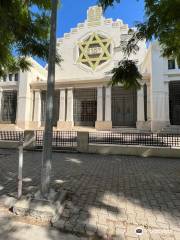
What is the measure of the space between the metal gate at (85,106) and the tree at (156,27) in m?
21.3

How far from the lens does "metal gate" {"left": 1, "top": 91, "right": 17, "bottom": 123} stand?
3027cm

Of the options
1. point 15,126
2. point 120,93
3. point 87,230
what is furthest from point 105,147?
point 15,126

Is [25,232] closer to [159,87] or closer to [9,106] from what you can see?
[159,87]

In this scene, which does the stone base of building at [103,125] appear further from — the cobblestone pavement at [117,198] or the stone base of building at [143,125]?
the cobblestone pavement at [117,198]

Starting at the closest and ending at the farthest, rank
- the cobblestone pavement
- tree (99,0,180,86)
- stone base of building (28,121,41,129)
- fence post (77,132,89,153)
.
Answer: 1. the cobblestone pavement
2. tree (99,0,180,86)
3. fence post (77,132,89,153)
4. stone base of building (28,121,41,129)

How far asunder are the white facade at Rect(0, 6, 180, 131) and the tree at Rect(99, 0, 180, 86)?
15.9 meters

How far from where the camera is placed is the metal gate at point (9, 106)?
99.3 feet

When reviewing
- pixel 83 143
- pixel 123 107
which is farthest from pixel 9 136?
pixel 123 107

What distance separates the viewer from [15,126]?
90.7 feet

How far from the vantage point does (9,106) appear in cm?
3097

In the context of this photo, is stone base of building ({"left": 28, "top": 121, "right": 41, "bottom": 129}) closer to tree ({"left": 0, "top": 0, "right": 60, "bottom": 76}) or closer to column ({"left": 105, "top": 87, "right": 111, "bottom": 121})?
column ({"left": 105, "top": 87, "right": 111, "bottom": 121})

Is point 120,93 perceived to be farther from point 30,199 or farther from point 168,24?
point 30,199

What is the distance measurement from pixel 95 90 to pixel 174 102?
10.4m

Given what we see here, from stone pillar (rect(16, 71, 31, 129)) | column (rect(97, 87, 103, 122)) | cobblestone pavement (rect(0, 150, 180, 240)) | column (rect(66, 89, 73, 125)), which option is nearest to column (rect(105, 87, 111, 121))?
column (rect(97, 87, 103, 122))
